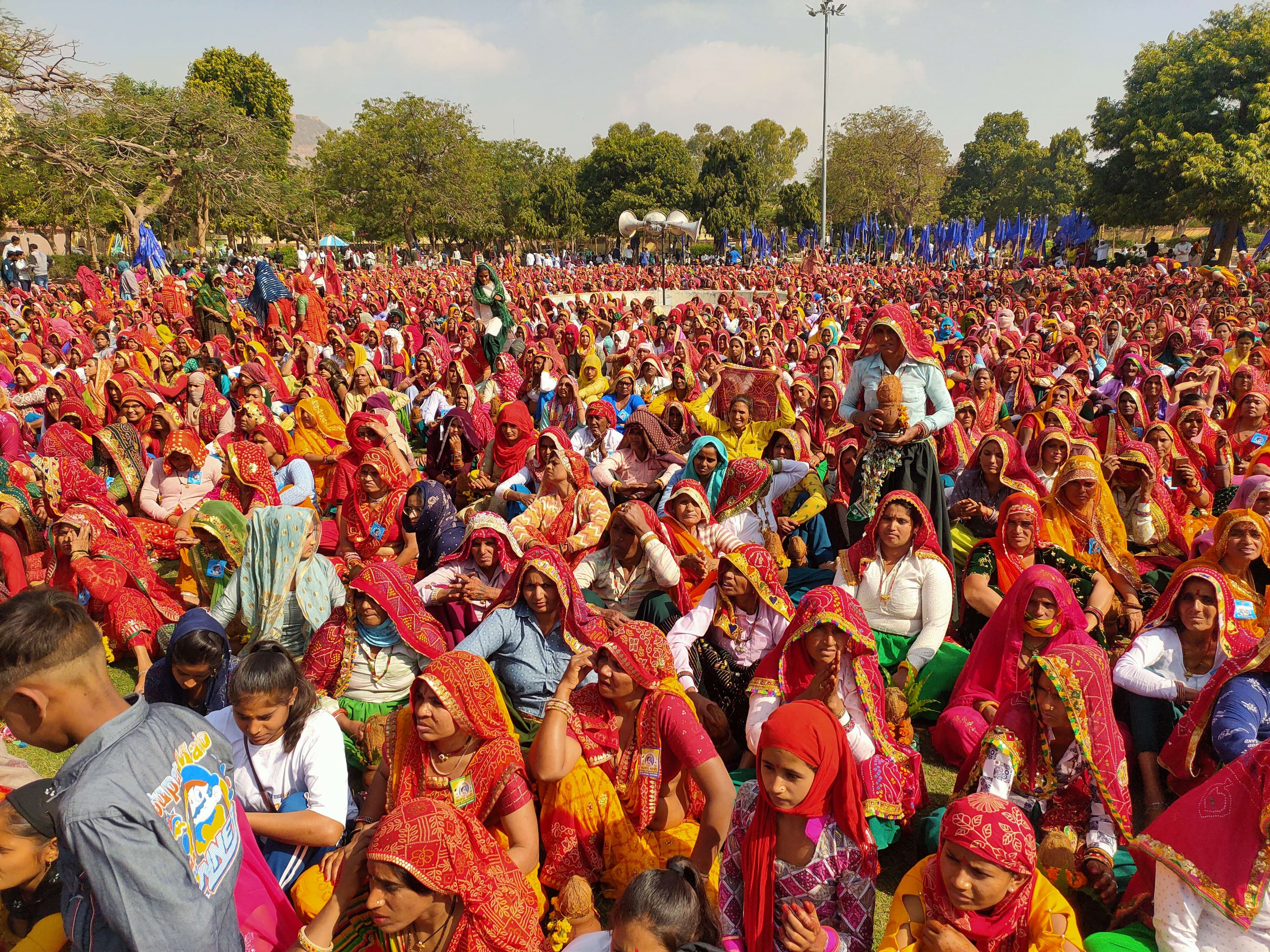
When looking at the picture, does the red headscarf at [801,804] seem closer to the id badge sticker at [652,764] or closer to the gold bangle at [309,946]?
the id badge sticker at [652,764]

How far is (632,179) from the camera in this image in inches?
1900

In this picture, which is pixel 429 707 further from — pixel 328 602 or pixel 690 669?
pixel 328 602

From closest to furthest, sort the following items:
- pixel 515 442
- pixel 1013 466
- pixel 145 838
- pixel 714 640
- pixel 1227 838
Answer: pixel 145 838 < pixel 1227 838 < pixel 714 640 < pixel 1013 466 < pixel 515 442

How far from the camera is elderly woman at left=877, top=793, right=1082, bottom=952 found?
6.35 ft

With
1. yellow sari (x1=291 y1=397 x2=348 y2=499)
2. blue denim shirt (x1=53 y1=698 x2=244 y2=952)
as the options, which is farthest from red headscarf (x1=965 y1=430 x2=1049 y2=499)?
yellow sari (x1=291 y1=397 x2=348 y2=499)

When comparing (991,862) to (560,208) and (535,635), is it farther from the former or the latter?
(560,208)

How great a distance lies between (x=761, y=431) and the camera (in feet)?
20.7

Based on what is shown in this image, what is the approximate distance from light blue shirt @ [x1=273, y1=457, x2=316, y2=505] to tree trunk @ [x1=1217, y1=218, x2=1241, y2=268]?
97.3 feet

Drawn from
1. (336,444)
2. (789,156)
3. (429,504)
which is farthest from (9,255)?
(789,156)

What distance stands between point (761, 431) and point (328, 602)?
138 inches

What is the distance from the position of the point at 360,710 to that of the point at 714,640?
63.7 inches

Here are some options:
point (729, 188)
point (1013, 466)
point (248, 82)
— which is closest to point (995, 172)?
point (729, 188)

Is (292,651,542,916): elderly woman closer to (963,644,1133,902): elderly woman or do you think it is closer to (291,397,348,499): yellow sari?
(963,644,1133,902): elderly woman

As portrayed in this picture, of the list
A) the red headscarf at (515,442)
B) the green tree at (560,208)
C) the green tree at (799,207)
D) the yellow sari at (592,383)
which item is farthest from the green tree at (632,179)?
the red headscarf at (515,442)
